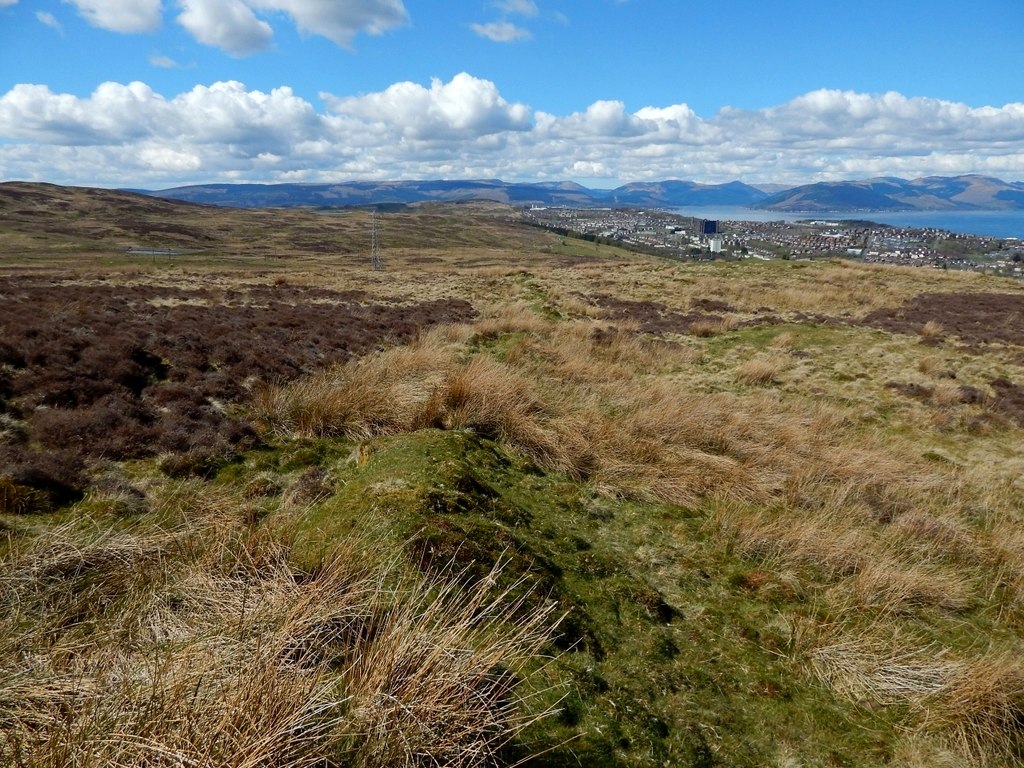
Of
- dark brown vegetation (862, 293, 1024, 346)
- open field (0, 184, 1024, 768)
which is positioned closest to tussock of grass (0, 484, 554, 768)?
open field (0, 184, 1024, 768)

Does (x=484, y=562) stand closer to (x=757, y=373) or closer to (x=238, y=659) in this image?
(x=238, y=659)

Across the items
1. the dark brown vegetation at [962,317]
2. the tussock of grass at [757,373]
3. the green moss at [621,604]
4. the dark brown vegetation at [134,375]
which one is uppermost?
the dark brown vegetation at [134,375]

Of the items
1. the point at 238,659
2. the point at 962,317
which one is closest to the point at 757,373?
the point at 238,659

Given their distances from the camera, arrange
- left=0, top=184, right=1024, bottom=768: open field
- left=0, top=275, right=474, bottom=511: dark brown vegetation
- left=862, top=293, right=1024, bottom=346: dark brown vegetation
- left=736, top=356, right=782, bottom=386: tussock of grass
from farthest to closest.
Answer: left=862, top=293, right=1024, bottom=346: dark brown vegetation < left=736, top=356, right=782, bottom=386: tussock of grass < left=0, top=275, right=474, bottom=511: dark brown vegetation < left=0, top=184, right=1024, bottom=768: open field

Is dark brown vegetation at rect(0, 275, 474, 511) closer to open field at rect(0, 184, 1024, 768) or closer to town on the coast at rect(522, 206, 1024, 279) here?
open field at rect(0, 184, 1024, 768)

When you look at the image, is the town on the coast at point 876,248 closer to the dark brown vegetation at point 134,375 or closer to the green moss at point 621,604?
the green moss at point 621,604

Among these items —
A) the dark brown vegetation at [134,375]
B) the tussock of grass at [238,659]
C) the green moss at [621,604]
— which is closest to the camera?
the tussock of grass at [238,659]

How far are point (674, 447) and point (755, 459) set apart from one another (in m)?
1.22

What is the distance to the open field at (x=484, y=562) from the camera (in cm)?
229

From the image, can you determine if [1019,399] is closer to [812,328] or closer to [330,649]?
[812,328]

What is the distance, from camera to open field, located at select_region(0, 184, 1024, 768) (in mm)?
2287

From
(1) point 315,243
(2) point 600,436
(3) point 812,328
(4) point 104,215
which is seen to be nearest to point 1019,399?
(3) point 812,328

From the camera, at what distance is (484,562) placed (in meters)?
4.06

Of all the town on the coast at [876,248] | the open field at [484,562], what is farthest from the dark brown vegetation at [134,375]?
the town on the coast at [876,248]
